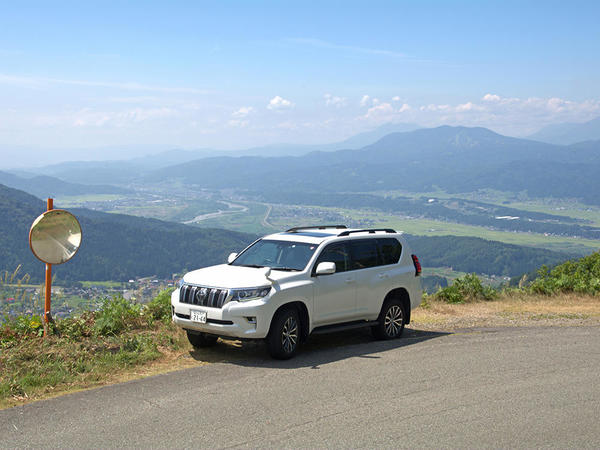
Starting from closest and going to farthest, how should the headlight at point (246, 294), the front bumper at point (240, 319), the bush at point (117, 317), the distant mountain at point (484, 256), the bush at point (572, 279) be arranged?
the front bumper at point (240, 319), the headlight at point (246, 294), the bush at point (117, 317), the bush at point (572, 279), the distant mountain at point (484, 256)

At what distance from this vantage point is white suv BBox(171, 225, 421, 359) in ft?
28.2

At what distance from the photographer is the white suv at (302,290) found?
860cm

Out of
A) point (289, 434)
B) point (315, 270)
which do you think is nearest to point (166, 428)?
point (289, 434)

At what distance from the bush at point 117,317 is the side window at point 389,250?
4.26m

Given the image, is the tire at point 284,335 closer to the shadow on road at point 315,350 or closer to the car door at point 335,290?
the shadow on road at point 315,350

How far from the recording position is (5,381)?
721cm

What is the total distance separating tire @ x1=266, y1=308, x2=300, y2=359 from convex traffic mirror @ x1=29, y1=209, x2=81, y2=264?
3.24 metres

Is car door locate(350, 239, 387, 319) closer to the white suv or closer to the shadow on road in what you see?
the white suv

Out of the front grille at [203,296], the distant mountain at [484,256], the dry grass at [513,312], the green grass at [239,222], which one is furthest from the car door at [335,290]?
the green grass at [239,222]

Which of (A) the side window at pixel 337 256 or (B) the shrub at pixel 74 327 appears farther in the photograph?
(A) the side window at pixel 337 256

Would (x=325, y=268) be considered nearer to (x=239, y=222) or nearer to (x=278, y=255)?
(x=278, y=255)

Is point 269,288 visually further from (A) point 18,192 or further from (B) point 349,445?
(A) point 18,192

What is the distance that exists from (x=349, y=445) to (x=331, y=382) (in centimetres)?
213

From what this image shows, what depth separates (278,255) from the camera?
32.3 feet
